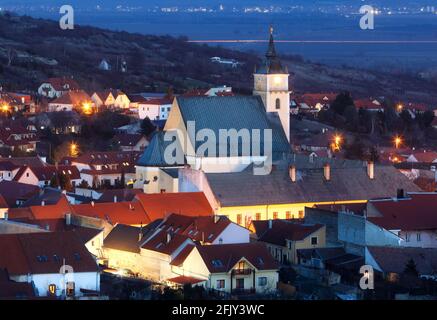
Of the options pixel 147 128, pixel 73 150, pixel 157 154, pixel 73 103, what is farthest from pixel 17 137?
pixel 157 154

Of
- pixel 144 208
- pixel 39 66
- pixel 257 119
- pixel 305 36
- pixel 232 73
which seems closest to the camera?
pixel 144 208

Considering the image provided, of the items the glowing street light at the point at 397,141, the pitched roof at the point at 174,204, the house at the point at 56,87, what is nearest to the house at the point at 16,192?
the pitched roof at the point at 174,204

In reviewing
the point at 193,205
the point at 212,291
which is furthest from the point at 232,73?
the point at 212,291

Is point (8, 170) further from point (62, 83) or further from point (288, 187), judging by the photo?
point (62, 83)

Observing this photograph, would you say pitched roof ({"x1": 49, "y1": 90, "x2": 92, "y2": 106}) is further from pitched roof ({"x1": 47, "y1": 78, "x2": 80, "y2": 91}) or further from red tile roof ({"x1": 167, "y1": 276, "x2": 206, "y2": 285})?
red tile roof ({"x1": 167, "y1": 276, "x2": 206, "y2": 285})

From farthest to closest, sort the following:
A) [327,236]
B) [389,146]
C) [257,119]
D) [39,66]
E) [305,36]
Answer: [305,36], [39,66], [389,146], [257,119], [327,236]

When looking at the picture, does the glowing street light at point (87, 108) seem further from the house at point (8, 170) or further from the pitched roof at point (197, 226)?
the pitched roof at point (197, 226)

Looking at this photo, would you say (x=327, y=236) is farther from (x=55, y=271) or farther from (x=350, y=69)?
(x=350, y=69)
